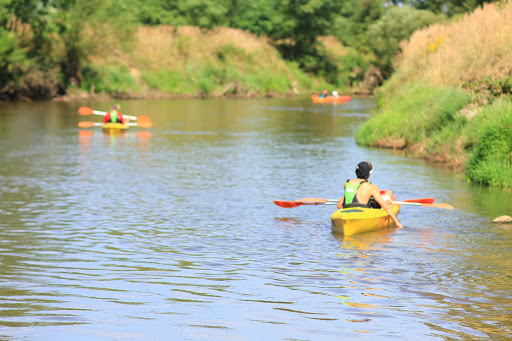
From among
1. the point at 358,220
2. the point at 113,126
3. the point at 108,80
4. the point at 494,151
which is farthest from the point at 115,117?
the point at 108,80

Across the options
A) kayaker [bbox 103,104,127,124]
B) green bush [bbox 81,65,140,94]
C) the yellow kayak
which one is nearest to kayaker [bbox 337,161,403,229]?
the yellow kayak

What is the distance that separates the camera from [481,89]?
68.4 ft

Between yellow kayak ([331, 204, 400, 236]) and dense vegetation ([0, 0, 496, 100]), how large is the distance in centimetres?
3872

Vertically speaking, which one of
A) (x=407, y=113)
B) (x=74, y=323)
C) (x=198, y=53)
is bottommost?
(x=74, y=323)

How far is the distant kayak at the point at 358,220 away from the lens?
38.7ft

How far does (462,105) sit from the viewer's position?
2130cm

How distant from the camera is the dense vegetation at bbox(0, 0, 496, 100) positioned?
50.7m

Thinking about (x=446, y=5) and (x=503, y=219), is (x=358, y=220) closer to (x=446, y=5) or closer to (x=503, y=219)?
(x=503, y=219)

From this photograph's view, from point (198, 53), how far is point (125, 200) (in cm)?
5516

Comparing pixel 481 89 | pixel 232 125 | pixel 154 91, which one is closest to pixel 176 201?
pixel 481 89

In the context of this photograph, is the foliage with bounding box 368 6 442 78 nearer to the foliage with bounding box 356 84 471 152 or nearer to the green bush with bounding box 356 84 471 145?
the green bush with bounding box 356 84 471 145

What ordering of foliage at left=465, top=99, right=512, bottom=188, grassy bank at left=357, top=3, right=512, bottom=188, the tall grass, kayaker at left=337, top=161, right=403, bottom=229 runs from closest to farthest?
kayaker at left=337, top=161, right=403, bottom=229 → foliage at left=465, top=99, right=512, bottom=188 → grassy bank at left=357, top=3, right=512, bottom=188 → the tall grass

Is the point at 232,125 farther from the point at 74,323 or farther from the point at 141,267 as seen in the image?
the point at 74,323

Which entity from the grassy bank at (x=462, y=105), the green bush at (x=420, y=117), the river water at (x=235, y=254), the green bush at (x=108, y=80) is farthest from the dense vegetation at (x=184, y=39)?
the river water at (x=235, y=254)
